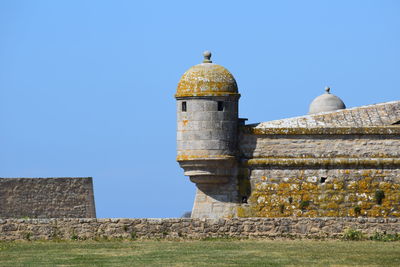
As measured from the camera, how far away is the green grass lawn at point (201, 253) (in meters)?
22.3

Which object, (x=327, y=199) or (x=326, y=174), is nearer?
(x=327, y=199)

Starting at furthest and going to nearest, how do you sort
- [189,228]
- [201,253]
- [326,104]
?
[326,104] → [189,228] → [201,253]

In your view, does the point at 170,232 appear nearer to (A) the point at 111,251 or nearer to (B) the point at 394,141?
(A) the point at 111,251

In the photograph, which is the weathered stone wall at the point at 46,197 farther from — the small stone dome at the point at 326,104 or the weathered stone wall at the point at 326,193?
the weathered stone wall at the point at 326,193

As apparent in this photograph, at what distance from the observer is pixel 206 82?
30641 mm

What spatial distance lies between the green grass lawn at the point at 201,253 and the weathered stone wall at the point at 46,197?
387 inches

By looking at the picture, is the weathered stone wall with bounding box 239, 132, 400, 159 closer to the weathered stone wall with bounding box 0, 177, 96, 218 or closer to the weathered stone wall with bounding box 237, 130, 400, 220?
the weathered stone wall with bounding box 237, 130, 400, 220

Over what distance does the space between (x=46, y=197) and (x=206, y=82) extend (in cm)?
814

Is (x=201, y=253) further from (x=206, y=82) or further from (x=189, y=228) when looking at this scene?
(x=206, y=82)

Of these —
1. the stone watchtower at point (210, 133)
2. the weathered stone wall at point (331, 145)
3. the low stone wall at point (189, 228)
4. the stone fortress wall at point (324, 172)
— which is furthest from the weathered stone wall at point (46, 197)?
the low stone wall at point (189, 228)

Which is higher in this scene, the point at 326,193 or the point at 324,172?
the point at 324,172

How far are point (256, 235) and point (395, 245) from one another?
3149 mm

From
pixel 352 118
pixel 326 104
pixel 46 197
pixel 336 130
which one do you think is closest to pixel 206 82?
pixel 336 130

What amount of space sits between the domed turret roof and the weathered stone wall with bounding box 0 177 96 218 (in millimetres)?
7204
